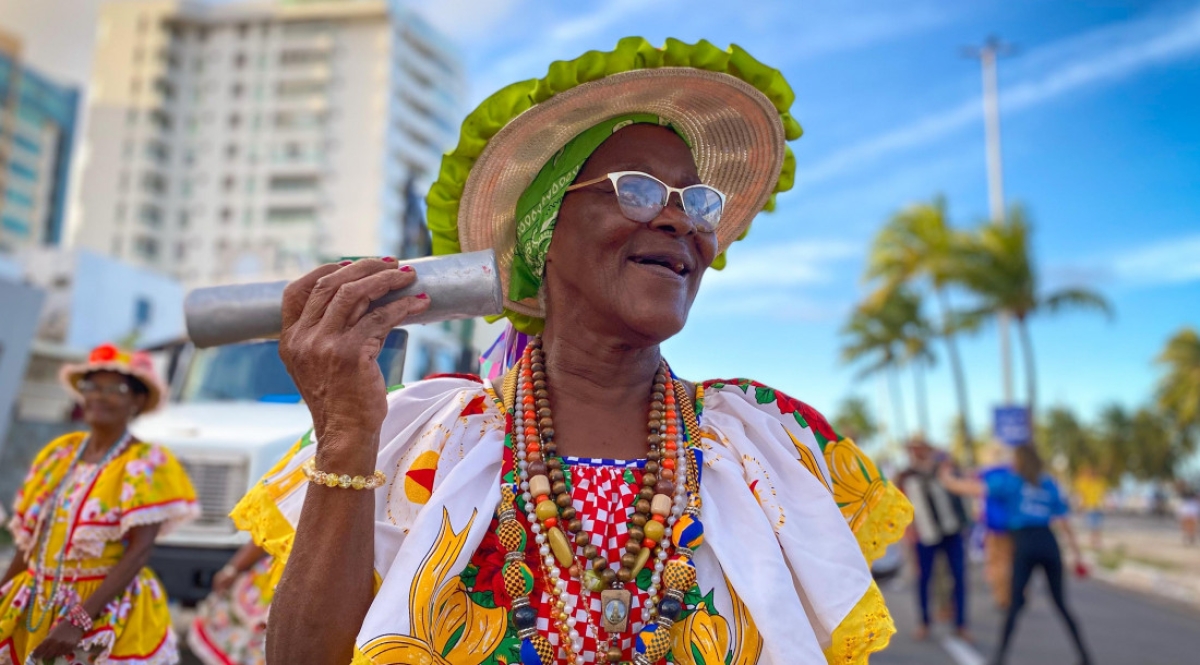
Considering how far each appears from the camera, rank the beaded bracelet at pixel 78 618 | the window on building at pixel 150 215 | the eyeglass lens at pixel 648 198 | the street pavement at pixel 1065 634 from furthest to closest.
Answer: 1. the window on building at pixel 150 215
2. the street pavement at pixel 1065 634
3. the beaded bracelet at pixel 78 618
4. the eyeglass lens at pixel 648 198

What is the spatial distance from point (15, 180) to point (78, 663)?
101095 millimetres

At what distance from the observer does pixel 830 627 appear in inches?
68.1

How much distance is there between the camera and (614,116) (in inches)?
83.4

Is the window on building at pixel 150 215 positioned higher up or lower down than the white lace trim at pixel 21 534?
higher up

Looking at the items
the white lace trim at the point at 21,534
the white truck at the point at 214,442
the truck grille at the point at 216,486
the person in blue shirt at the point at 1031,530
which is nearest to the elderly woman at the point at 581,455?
the white lace trim at the point at 21,534

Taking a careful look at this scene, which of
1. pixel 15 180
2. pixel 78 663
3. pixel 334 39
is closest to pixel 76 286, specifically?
pixel 78 663

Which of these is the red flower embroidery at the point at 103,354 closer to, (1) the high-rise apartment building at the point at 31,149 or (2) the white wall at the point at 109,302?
(2) the white wall at the point at 109,302

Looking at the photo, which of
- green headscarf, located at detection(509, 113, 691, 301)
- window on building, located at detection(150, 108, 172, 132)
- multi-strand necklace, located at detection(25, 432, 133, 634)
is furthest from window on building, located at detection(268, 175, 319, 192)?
green headscarf, located at detection(509, 113, 691, 301)

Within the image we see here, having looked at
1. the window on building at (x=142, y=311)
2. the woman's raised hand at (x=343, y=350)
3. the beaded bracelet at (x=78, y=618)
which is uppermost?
the window on building at (x=142, y=311)

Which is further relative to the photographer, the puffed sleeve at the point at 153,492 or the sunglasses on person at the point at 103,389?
the sunglasses on person at the point at 103,389

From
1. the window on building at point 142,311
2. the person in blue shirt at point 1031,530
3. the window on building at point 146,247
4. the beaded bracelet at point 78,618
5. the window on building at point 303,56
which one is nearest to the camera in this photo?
the beaded bracelet at point 78,618

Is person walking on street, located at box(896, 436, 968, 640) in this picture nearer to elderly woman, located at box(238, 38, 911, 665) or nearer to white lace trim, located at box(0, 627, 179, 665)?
white lace trim, located at box(0, 627, 179, 665)

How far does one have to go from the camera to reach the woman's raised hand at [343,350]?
151cm

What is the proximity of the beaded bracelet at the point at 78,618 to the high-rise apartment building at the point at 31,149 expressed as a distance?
93234mm
